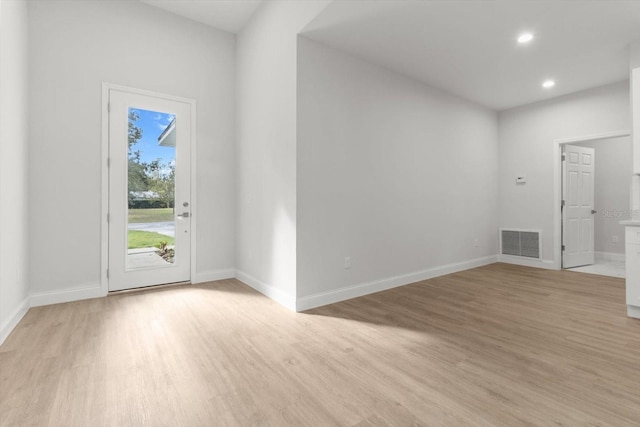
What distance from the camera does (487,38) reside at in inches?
133

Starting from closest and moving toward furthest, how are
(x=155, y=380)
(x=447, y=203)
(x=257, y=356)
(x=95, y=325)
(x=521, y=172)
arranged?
(x=155, y=380) < (x=257, y=356) < (x=95, y=325) < (x=447, y=203) < (x=521, y=172)

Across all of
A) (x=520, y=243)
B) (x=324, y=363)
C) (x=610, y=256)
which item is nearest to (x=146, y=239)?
(x=324, y=363)

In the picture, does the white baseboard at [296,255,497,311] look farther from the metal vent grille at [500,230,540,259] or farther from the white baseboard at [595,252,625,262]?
the white baseboard at [595,252,625,262]

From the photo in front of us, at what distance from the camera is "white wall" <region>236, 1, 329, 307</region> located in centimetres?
324

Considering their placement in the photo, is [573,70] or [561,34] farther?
[573,70]

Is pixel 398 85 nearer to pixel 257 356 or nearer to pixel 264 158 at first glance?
pixel 264 158

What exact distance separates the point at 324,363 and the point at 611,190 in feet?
23.4

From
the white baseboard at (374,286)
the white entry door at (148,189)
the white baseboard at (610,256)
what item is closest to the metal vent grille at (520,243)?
the white baseboard at (374,286)

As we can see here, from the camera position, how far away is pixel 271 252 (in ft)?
11.8

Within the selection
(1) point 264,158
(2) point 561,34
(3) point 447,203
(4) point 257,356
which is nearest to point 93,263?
(1) point 264,158

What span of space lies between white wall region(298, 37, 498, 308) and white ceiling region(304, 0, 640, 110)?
1.03 feet

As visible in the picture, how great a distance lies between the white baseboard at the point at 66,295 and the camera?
326 centimetres

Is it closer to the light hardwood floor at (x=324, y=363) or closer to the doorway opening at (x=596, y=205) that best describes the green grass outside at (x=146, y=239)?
the light hardwood floor at (x=324, y=363)

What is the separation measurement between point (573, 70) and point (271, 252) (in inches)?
190
